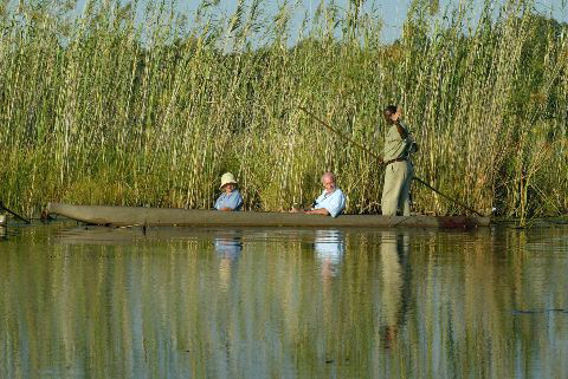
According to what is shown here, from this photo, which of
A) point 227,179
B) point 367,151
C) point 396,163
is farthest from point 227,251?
point 367,151

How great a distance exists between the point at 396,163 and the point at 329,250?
13.1 feet

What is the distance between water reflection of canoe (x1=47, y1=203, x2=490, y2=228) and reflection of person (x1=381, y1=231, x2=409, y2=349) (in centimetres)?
101

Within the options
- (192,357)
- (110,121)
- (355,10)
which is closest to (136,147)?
(110,121)

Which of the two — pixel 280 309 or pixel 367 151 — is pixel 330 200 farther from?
pixel 280 309

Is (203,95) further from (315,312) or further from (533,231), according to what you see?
(315,312)

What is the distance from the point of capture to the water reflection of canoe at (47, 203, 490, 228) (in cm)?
1914

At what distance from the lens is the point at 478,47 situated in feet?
68.8

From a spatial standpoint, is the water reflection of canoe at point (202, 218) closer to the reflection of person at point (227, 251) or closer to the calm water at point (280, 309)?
the reflection of person at point (227, 251)

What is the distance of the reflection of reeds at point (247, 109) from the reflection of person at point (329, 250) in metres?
2.08

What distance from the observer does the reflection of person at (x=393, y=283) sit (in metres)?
9.27

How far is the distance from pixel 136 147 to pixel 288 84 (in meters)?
2.39

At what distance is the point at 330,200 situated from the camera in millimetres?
19312

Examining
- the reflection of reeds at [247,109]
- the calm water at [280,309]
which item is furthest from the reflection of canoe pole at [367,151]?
the calm water at [280,309]

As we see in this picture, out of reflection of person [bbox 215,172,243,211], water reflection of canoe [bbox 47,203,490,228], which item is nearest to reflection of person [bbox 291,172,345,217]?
water reflection of canoe [bbox 47,203,490,228]
